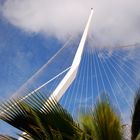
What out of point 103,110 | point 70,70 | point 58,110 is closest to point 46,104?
point 58,110

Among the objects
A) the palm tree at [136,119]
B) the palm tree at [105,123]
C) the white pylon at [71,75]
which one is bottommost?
the white pylon at [71,75]

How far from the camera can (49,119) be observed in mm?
4527

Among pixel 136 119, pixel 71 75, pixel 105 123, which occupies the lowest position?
pixel 71 75

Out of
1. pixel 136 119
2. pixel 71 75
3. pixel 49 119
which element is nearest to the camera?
pixel 49 119

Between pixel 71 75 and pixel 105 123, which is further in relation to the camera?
pixel 71 75

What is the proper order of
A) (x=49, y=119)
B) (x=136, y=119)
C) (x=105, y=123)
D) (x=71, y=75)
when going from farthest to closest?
(x=71, y=75) < (x=136, y=119) < (x=49, y=119) < (x=105, y=123)

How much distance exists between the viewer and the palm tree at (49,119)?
14.0 ft

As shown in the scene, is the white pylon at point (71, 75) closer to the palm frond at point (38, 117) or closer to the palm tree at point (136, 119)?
the palm tree at point (136, 119)

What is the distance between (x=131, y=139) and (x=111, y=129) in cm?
148

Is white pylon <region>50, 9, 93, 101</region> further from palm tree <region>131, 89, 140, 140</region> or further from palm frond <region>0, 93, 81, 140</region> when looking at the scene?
palm frond <region>0, 93, 81, 140</region>

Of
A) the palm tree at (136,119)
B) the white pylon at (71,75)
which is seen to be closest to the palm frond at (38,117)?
the palm tree at (136,119)

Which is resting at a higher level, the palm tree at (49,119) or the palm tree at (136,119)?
the palm tree at (49,119)

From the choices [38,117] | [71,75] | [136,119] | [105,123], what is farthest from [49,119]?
[71,75]

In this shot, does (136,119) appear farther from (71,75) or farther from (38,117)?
(71,75)
